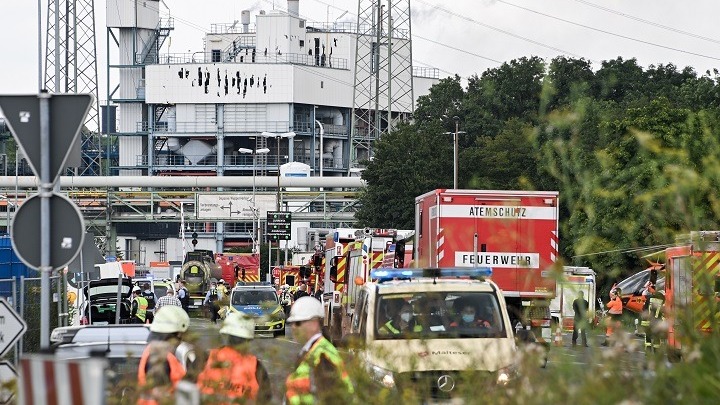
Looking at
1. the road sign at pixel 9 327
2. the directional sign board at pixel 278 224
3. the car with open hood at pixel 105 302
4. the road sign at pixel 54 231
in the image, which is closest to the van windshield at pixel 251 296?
the car with open hood at pixel 105 302

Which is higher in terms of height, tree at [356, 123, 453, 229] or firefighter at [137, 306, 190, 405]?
tree at [356, 123, 453, 229]

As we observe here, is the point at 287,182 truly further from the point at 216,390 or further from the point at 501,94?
the point at 216,390

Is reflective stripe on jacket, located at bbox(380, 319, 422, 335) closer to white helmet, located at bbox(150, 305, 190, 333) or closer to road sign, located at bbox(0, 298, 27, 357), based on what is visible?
road sign, located at bbox(0, 298, 27, 357)

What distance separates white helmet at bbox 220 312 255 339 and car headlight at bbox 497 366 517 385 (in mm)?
1663

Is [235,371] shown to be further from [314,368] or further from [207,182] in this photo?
[207,182]

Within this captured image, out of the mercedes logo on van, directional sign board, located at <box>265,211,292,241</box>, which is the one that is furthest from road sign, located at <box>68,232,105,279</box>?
directional sign board, located at <box>265,211,292,241</box>

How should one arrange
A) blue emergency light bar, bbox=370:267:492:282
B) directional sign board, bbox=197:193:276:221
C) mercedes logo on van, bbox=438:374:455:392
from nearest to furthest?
mercedes logo on van, bbox=438:374:455:392 < blue emergency light bar, bbox=370:267:492:282 < directional sign board, bbox=197:193:276:221

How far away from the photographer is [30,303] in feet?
88.2

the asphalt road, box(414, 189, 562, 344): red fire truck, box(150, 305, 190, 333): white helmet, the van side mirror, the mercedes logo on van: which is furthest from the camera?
the van side mirror

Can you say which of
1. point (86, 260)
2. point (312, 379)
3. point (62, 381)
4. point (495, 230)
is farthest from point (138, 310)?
point (62, 381)

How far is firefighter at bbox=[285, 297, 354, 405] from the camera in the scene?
9.00 meters

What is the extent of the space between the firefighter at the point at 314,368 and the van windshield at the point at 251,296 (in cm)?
3607

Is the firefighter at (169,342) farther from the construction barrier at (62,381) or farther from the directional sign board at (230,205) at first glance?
the directional sign board at (230,205)

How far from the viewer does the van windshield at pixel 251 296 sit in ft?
154
